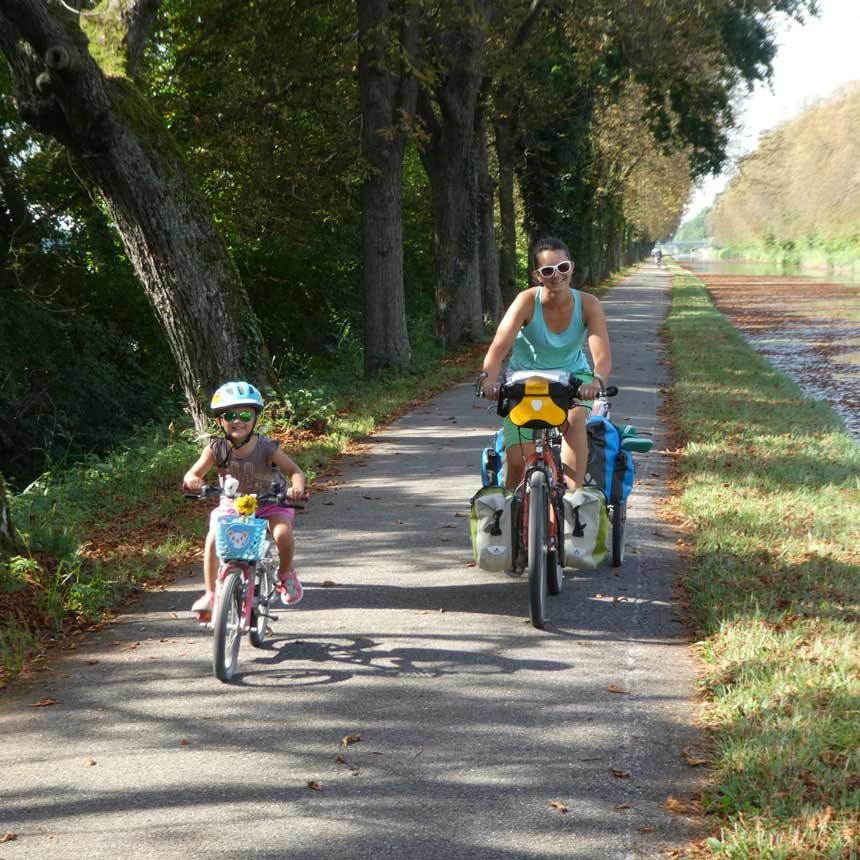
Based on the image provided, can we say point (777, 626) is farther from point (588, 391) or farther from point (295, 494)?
point (295, 494)

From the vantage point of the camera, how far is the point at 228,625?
5.44 meters

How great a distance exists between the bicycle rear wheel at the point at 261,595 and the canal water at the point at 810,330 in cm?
1032

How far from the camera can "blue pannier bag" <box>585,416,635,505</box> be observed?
7117 mm

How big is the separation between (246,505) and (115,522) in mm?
4023

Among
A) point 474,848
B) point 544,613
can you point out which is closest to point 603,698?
point 544,613

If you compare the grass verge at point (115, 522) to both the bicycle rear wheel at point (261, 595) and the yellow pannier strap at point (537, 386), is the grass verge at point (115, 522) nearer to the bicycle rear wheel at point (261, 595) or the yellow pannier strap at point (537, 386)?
the bicycle rear wheel at point (261, 595)

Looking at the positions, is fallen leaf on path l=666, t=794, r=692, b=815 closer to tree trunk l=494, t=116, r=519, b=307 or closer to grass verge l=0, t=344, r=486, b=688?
grass verge l=0, t=344, r=486, b=688

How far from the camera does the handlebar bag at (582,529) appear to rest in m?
6.47

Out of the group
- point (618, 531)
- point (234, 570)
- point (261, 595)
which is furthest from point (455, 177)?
point (234, 570)

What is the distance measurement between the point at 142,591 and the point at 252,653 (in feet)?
5.12

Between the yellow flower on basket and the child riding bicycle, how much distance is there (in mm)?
114

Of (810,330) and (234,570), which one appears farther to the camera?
(810,330)

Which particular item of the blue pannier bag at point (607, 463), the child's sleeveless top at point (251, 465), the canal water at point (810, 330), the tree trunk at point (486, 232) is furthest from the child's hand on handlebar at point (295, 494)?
the tree trunk at point (486, 232)

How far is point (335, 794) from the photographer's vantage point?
13.9 feet
